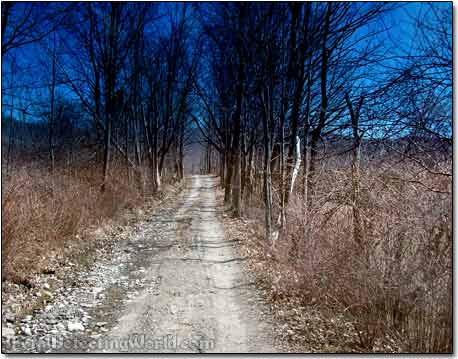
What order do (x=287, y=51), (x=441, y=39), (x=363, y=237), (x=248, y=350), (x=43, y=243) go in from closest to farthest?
(x=248, y=350) → (x=441, y=39) → (x=363, y=237) → (x=43, y=243) → (x=287, y=51)

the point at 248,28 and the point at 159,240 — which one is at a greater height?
the point at 248,28

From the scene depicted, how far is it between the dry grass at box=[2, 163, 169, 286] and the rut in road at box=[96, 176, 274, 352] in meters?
1.55

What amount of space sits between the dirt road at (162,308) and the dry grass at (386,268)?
757mm

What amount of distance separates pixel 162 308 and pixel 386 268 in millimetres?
2698

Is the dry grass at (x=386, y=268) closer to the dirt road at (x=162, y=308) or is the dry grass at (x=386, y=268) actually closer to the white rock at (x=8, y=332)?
the dirt road at (x=162, y=308)

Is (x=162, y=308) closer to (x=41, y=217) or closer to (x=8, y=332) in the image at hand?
(x=8, y=332)

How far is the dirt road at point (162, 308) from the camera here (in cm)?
304

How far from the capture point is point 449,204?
3.33m

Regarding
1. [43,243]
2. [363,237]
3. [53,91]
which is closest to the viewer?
[363,237]

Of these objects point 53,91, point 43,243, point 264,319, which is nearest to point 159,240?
point 43,243

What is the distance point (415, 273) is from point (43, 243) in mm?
5231

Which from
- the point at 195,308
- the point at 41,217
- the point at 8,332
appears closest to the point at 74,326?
the point at 8,332

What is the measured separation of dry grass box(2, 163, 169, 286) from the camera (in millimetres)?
4066

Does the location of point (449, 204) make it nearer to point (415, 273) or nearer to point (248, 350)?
point (415, 273)
